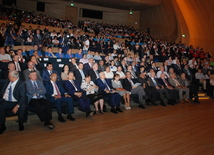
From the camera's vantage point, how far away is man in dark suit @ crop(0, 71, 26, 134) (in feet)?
11.2

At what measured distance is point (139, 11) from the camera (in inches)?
874

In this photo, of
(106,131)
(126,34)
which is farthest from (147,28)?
(106,131)

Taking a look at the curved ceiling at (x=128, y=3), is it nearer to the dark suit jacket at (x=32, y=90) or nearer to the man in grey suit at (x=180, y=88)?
the man in grey suit at (x=180, y=88)

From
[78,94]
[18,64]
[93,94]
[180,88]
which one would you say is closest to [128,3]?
[180,88]

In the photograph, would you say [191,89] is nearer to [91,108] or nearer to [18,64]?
[91,108]

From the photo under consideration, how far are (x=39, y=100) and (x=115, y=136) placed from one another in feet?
5.21

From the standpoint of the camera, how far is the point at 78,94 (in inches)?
178

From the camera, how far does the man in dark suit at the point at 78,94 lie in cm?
→ 438

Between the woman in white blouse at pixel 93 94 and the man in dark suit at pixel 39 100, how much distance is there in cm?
111

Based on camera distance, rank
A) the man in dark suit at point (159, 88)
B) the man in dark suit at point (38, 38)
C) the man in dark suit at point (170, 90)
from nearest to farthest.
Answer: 1. the man in dark suit at point (159, 88)
2. the man in dark suit at point (170, 90)
3. the man in dark suit at point (38, 38)

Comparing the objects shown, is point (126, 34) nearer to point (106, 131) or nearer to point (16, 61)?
point (16, 61)

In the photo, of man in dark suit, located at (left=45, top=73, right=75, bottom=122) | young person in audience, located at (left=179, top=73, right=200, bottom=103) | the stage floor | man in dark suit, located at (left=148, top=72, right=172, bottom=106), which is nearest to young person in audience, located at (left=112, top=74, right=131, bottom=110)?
the stage floor

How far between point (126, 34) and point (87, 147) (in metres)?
13.9

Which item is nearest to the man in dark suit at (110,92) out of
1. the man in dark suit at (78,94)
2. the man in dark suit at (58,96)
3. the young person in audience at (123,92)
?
the young person in audience at (123,92)
